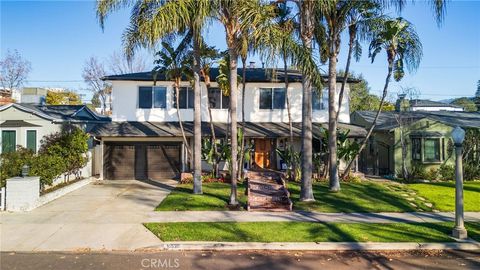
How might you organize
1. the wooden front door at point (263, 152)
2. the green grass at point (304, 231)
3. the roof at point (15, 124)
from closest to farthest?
the green grass at point (304, 231) < the roof at point (15, 124) < the wooden front door at point (263, 152)

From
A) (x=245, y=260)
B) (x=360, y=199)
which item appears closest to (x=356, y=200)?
(x=360, y=199)

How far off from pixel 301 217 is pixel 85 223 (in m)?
6.22

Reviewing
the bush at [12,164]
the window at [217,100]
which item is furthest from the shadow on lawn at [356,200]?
the bush at [12,164]

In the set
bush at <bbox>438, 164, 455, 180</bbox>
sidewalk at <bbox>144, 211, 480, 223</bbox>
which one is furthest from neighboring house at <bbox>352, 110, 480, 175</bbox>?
sidewalk at <bbox>144, 211, 480, 223</bbox>

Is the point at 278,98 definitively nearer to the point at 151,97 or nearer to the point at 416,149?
the point at 151,97

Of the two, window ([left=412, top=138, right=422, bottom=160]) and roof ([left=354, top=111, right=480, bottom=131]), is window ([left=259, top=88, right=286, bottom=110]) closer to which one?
roof ([left=354, top=111, right=480, bottom=131])

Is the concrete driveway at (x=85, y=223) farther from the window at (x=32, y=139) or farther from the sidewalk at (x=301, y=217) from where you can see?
the window at (x=32, y=139)

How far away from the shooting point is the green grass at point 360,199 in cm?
1258

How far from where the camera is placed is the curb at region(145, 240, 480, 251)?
8.55m

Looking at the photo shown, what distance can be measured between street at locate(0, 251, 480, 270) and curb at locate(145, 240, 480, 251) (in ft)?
0.63

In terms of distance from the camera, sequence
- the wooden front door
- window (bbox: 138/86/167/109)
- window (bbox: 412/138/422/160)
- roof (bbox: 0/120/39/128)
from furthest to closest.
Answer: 1. window (bbox: 138/86/167/109)
2. the wooden front door
3. window (bbox: 412/138/422/160)
4. roof (bbox: 0/120/39/128)

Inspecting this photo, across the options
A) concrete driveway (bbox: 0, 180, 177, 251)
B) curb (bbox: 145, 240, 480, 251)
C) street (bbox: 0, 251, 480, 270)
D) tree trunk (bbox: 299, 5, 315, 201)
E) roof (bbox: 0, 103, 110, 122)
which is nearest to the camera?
street (bbox: 0, 251, 480, 270)

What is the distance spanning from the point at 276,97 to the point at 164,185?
25.5ft

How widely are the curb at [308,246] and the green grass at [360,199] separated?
3.51 metres
